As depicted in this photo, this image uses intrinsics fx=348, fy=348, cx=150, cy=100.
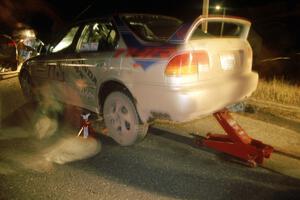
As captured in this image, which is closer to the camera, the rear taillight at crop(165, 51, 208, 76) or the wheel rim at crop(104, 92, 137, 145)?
the rear taillight at crop(165, 51, 208, 76)

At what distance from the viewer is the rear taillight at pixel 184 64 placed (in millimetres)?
3860

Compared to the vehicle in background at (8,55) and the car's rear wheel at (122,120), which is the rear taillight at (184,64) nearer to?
the car's rear wheel at (122,120)

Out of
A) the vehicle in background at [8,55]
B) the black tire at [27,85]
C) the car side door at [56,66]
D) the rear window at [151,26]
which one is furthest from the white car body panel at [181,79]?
the vehicle in background at [8,55]

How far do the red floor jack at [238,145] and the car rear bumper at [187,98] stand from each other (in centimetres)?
24

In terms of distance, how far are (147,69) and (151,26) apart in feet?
3.19

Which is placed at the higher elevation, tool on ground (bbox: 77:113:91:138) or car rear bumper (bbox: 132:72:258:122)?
car rear bumper (bbox: 132:72:258:122)

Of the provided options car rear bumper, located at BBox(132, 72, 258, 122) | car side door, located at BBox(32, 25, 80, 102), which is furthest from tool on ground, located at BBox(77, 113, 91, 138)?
car rear bumper, located at BBox(132, 72, 258, 122)

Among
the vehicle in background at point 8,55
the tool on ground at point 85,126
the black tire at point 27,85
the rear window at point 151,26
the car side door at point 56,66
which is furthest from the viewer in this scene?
the vehicle in background at point 8,55

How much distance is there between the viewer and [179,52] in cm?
386

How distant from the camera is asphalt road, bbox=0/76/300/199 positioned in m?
3.50

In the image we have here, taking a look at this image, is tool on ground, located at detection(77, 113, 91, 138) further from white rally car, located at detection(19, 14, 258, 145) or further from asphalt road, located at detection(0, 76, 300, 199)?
white rally car, located at detection(19, 14, 258, 145)

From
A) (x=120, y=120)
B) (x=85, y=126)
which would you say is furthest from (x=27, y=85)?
(x=120, y=120)

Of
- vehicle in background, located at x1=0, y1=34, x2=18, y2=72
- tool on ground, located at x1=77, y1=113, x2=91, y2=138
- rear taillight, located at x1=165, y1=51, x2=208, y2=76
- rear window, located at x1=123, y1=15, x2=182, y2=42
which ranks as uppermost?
rear window, located at x1=123, y1=15, x2=182, y2=42

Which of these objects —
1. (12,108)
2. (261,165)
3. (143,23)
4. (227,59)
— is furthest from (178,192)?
(12,108)
